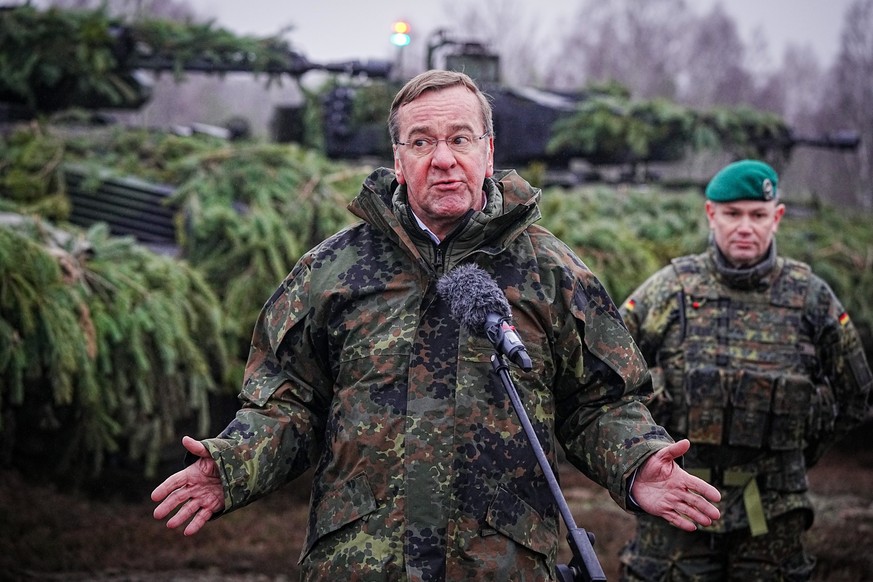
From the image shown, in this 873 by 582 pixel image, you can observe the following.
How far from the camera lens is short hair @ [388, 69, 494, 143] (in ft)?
9.53

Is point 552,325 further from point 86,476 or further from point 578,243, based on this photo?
point 578,243

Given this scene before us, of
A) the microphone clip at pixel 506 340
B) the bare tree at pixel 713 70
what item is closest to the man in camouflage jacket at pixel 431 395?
the microphone clip at pixel 506 340

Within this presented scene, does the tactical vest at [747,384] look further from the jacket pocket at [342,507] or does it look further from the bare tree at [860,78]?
the bare tree at [860,78]

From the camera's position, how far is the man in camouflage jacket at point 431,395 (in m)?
2.68

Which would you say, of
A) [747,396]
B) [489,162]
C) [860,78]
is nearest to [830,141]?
[747,396]

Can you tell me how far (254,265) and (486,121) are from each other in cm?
468

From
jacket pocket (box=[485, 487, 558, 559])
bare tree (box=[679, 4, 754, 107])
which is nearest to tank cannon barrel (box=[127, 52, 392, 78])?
jacket pocket (box=[485, 487, 558, 559])

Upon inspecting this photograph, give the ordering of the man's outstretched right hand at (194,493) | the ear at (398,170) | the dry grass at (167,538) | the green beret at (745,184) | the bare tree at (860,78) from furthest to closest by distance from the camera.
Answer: the bare tree at (860,78), the dry grass at (167,538), the green beret at (745,184), the ear at (398,170), the man's outstretched right hand at (194,493)

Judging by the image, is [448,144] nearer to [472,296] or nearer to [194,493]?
[472,296]

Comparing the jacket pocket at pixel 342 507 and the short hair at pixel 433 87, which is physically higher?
the short hair at pixel 433 87

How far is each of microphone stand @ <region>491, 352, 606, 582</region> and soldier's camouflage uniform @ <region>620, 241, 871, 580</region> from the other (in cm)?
205

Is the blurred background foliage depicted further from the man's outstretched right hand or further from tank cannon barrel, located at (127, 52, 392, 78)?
the man's outstretched right hand

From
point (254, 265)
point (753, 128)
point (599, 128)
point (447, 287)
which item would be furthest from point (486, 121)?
point (753, 128)

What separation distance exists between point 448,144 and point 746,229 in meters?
2.11
